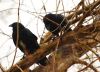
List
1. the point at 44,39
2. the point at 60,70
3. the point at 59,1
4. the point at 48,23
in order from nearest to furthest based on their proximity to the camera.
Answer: the point at 59,1 → the point at 60,70 → the point at 44,39 → the point at 48,23

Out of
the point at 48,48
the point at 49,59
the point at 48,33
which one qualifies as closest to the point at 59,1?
the point at 48,48

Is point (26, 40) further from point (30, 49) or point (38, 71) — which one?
point (38, 71)

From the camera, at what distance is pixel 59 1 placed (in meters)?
2.06

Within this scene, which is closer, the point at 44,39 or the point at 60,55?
the point at 60,55

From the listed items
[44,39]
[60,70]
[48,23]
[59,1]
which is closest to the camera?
[59,1]

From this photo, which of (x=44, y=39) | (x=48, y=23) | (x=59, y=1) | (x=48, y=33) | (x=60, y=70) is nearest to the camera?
(x=59, y=1)

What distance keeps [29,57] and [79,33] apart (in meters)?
0.48

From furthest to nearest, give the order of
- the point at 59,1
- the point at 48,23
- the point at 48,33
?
the point at 48,23 → the point at 48,33 → the point at 59,1

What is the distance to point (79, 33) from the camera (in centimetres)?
256

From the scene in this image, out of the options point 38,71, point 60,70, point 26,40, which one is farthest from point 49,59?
point 26,40

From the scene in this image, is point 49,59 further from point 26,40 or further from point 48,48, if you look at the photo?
point 26,40

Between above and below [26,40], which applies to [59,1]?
above

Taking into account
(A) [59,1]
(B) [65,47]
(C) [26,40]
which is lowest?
(C) [26,40]

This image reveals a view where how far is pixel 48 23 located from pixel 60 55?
1355 millimetres
